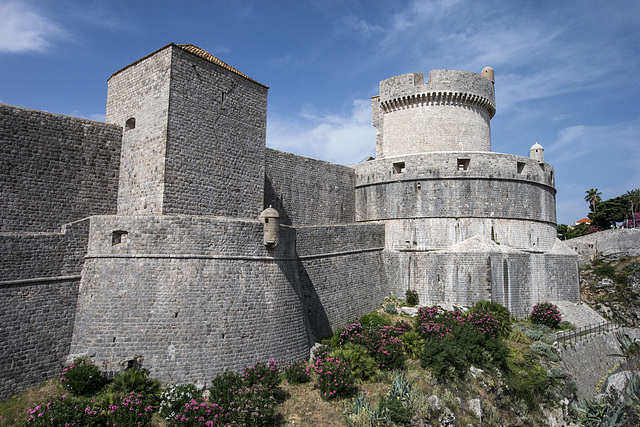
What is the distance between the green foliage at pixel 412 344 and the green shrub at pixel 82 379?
9.66m

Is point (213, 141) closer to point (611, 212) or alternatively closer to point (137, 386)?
point (137, 386)

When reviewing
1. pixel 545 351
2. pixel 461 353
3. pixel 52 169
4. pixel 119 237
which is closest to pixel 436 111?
pixel 545 351

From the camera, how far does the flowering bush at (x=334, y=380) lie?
11877 millimetres

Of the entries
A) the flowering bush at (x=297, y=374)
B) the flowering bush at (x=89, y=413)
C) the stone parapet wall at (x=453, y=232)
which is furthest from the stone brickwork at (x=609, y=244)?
the flowering bush at (x=89, y=413)

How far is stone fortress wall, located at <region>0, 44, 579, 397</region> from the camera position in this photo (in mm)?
11508

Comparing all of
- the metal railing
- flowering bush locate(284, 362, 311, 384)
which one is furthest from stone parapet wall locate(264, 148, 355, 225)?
the metal railing

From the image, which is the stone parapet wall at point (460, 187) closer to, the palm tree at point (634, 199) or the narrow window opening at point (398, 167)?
the narrow window opening at point (398, 167)

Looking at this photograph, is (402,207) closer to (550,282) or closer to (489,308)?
(489,308)

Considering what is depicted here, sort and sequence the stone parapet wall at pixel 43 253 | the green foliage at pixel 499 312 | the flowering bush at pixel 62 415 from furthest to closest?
the green foliage at pixel 499 312 → the stone parapet wall at pixel 43 253 → the flowering bush at pixel 62 415

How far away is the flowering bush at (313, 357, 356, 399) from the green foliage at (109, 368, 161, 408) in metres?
4.39

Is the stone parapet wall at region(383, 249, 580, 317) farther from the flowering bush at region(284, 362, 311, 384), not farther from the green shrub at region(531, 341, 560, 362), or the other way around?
the flowering bush at region(284, 362, 311, 384)

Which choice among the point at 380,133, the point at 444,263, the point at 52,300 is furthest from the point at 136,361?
the point at 380,133

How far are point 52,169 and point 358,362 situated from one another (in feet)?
36.8

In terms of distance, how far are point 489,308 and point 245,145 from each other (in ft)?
41.1
